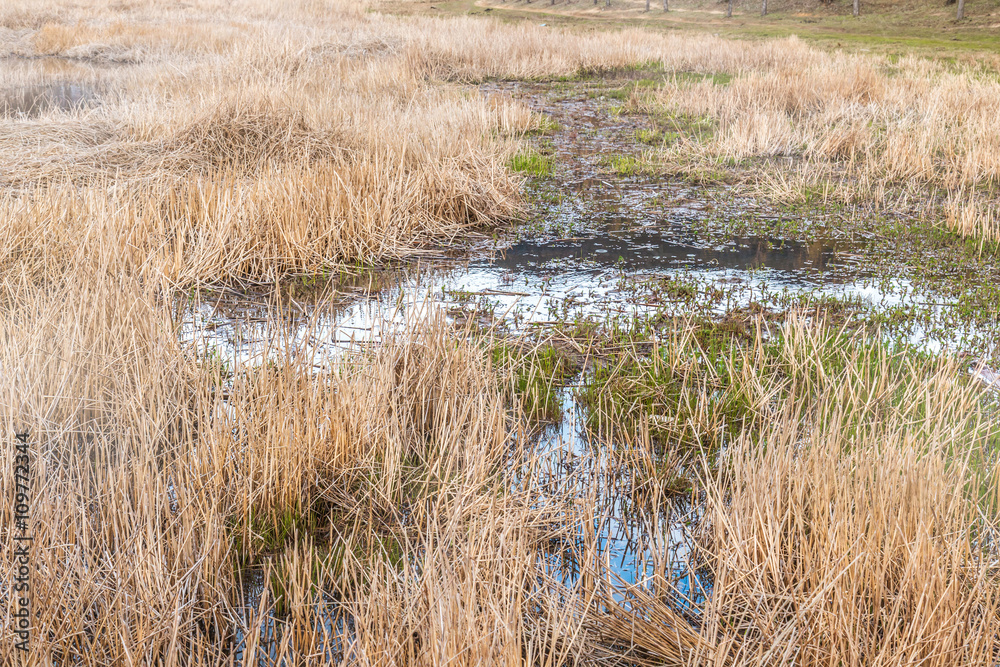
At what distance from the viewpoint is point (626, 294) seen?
5684 mm

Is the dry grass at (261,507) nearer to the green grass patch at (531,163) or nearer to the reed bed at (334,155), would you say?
the reed bed at (334,155)

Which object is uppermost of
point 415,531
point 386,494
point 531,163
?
point 531,163

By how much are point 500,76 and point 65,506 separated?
16580 millimetres

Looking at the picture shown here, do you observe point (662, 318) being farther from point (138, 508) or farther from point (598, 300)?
point (138, 508)

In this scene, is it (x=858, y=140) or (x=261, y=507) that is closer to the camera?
(x=261, y=507)

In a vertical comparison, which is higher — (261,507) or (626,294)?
(626,294)

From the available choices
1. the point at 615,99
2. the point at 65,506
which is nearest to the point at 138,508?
the point at 65,506

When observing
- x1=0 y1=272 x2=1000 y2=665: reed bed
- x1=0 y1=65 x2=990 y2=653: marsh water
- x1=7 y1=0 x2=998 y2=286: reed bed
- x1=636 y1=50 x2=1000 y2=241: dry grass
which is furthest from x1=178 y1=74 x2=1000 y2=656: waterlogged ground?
x1=636 y1=50 x2=1000 y2=241: dry grass

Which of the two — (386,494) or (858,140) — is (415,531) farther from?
(858,140)

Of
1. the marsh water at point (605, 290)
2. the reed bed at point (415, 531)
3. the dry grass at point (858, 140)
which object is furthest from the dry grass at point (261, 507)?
the dry grass at point (858, 140)

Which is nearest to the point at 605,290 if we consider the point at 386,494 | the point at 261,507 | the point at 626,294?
the point at 626,294

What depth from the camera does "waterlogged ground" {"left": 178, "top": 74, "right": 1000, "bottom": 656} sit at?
328cm

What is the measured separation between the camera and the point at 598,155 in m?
10.5

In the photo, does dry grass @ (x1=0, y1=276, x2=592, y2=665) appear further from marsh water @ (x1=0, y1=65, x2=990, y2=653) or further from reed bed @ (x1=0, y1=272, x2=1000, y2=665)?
marsh water @ (x1=0, y1=65, x2=990, y2=653)
